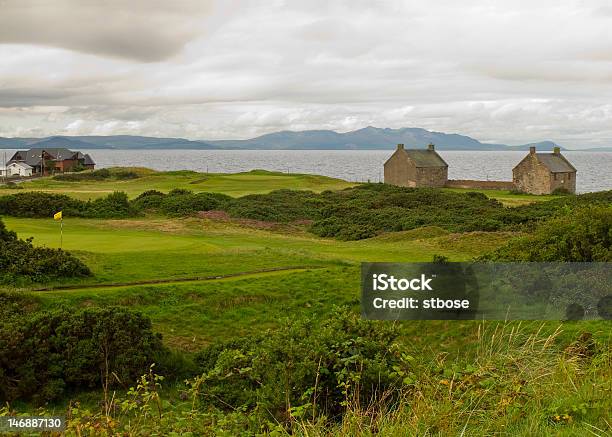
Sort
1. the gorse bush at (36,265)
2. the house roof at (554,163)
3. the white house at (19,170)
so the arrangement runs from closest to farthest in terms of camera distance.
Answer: the gorse bush at (36,265) → the house roof at (554,163) → the white house at (19,170)

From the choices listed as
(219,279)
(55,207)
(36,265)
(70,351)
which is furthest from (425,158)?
(70,351)

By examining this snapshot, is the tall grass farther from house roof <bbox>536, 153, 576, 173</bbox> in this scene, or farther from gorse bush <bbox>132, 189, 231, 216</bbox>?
house roof <bbox>536, 153, 576, 173</bbox>

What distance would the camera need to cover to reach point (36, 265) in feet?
60.4

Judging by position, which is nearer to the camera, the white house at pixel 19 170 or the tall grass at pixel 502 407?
the tall grass at pixel 502 407

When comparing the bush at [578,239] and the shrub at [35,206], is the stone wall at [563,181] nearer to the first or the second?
the shrub at [35,206]

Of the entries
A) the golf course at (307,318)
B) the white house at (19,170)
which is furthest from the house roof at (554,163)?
the white house at (19,170)

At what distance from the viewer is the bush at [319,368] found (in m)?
8.20

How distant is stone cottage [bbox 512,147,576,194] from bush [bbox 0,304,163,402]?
62567 mm

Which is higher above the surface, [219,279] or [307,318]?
[307,318]

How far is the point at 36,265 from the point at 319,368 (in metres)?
13.2

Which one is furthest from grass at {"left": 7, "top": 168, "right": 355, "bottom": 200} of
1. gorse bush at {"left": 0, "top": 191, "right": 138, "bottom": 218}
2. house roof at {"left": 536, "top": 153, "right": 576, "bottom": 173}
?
house roof at {"left": 536, "top": 153, "right": 576, "bottom": 173}

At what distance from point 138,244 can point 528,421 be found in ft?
69.7

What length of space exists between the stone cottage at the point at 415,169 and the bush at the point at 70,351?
209 ft

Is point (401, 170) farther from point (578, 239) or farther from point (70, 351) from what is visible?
point (70, 351)
